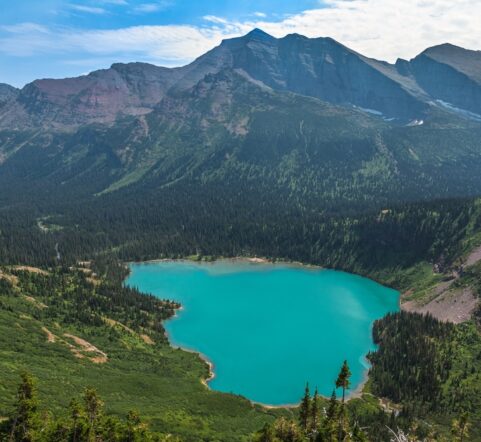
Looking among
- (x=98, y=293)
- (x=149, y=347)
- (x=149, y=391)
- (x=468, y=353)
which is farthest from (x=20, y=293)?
(x=468, y=353)

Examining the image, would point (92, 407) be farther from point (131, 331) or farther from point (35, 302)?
point (35, 302)

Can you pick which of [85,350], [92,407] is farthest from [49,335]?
[92,407]

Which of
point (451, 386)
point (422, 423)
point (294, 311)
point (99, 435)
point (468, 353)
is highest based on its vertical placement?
point (294, 311)

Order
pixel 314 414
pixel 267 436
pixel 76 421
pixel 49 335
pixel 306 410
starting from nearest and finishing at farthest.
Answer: pixel 76 421 → pixel 267 436 → pixel 306 410 → pixel 314 414 → pixel 49 335

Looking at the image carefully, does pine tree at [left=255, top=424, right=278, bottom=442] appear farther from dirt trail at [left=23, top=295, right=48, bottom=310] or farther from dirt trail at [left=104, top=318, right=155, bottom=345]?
dirt trail at [left=23, top=295, right=48, bottom=310]

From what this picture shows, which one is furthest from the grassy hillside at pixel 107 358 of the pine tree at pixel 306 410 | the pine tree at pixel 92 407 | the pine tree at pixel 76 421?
the pine tree at pixel 306 410

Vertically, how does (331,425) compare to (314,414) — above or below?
below

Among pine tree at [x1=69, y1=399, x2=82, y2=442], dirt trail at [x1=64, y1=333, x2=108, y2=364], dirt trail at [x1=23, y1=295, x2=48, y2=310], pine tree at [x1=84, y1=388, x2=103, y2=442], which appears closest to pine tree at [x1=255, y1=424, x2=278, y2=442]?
pine tree at [x1=84, y1=388, x2=103, y2=442]

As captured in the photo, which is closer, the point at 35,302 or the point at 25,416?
the point at 25,416

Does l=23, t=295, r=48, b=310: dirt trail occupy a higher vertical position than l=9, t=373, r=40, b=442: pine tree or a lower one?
higher

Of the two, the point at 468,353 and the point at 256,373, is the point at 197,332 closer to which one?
the point at 256,373

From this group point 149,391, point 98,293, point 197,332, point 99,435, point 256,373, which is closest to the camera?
point 99,435
